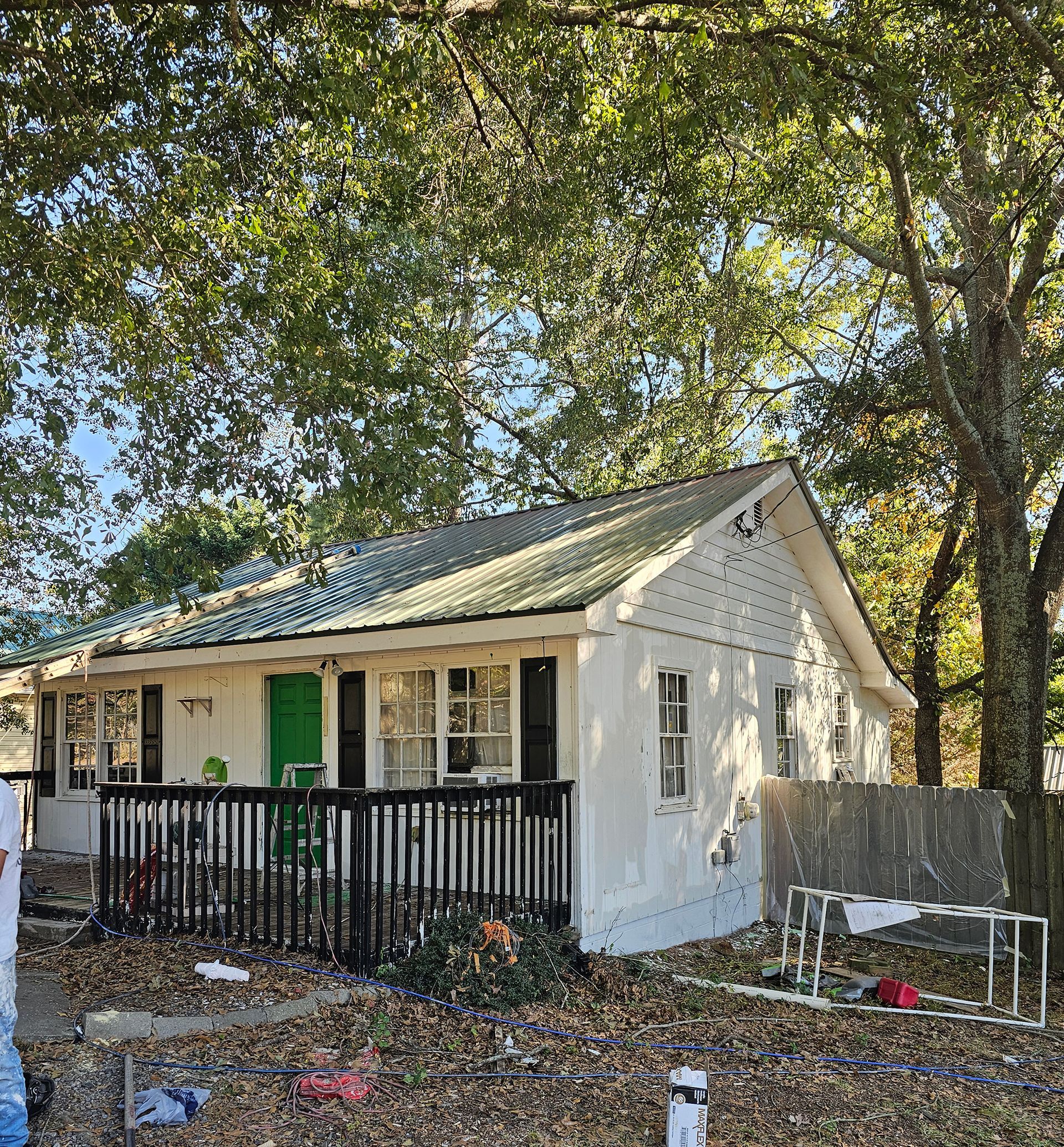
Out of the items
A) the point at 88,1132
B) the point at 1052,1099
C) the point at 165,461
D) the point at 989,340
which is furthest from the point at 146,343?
the point at 989,340

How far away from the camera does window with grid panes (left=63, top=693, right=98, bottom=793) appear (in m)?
13.8

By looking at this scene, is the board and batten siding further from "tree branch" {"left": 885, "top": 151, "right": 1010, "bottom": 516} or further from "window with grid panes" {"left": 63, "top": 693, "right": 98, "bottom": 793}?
"window with grid panes" {"left": 63, "top": 693, "right": 98, "bottom": 793}

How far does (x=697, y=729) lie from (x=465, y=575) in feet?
10.1

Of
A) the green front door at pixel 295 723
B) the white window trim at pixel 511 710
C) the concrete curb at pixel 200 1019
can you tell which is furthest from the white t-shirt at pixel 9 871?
the green front door at pixel 295 723

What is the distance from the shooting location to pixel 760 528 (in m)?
12.6

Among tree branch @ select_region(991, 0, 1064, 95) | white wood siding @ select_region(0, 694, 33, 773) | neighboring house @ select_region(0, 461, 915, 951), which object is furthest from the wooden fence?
white wood siding @ select_region(0, 694, 33, 773)

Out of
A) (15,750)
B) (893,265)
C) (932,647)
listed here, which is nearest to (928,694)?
(932,647)

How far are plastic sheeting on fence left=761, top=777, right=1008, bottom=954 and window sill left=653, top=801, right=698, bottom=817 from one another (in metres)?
1.99

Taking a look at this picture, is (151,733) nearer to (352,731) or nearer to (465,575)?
(352,731)

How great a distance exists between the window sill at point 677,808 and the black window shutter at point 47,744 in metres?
9.49

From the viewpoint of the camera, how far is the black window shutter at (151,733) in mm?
12805

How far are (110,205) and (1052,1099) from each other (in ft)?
34.2

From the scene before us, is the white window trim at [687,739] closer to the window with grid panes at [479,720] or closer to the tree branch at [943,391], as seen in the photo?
the window with grid panes at [479,720]

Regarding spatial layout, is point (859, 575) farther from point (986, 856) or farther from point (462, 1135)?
point (462, 1135)
